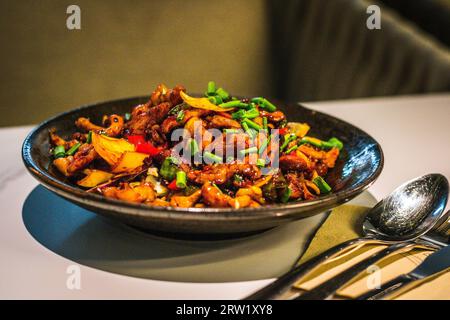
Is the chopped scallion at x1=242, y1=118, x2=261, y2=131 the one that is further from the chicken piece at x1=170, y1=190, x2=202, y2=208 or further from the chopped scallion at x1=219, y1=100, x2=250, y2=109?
the chicken piece at x1=170, y1=190, x2=202, y2=208

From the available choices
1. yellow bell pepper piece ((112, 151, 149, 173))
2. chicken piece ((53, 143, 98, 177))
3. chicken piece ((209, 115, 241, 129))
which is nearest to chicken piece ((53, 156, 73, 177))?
chicken piece ((53, 143, 98, 177))

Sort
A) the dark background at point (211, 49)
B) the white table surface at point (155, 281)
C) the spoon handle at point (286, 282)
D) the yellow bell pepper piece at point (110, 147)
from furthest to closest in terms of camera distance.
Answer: the dark background at point (211, 49) → the yellow bell pepper piece at point (110, 147) → the white table surface at point (155, 281) → the spoon handle at point (286, 282)

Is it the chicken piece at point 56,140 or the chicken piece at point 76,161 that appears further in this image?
the chicken piece at point 56,140

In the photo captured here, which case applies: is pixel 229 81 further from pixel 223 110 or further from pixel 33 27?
pixel 223 110

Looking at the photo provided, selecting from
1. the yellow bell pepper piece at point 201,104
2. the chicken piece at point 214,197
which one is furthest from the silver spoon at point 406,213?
the yellow bell pepper piece at point 201,104

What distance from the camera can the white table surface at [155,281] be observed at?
1.03 meters

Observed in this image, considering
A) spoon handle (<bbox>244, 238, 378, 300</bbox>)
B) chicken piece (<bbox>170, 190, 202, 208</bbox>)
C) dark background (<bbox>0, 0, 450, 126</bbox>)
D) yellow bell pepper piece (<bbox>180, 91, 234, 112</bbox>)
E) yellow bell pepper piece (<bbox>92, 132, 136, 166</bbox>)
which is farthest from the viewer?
dark background (<bbox>0, 0, 450, 126</bbox>)

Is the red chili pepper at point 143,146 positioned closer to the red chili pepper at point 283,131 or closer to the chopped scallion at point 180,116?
the chopped scallion at point 180,116

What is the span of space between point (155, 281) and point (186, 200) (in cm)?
19

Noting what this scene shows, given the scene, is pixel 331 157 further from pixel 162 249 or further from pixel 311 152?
pixel 162 249

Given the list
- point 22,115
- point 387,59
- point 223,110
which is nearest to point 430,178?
point 223,110

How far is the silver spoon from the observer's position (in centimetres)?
119

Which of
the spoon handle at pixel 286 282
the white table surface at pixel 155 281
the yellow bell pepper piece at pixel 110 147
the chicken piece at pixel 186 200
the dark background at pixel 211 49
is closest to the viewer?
the spoon handle at pixel 286 282

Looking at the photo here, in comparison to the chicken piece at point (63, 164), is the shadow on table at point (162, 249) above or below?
below
